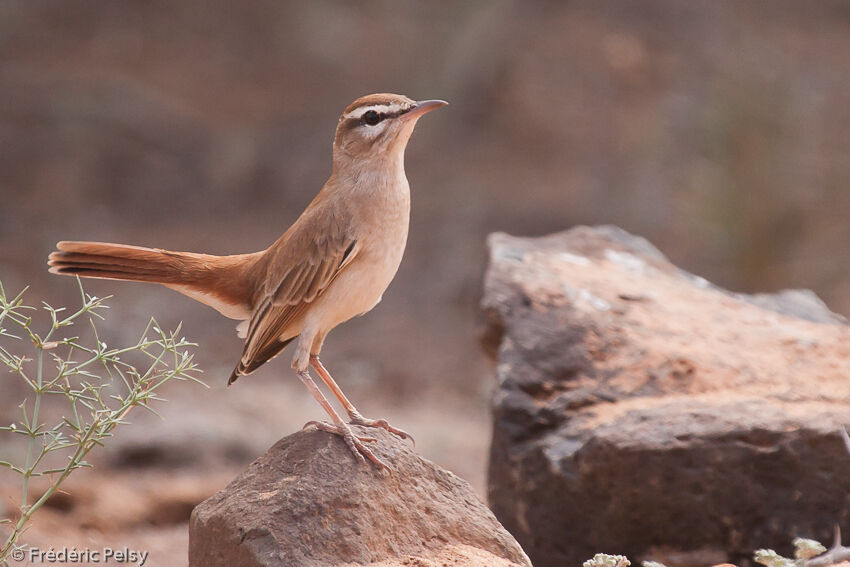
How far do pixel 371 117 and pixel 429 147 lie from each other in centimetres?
915

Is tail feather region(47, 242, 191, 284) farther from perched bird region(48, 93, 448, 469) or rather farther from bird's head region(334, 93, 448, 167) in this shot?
bird's head region(334, 93, 448, 167)

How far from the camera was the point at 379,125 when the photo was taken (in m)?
4.30

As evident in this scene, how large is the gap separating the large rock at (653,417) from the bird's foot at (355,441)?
121 cm

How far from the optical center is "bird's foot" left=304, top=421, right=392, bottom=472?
3.96m

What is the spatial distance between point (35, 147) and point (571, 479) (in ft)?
38.2

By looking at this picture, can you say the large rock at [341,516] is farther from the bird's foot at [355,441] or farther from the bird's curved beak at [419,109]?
the bird's curved beak at [419,109]

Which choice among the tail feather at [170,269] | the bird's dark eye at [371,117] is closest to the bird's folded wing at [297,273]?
the tail feather at [170,269]

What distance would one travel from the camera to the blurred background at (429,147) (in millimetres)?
11281

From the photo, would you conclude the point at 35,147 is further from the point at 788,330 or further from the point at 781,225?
the point at 788,330

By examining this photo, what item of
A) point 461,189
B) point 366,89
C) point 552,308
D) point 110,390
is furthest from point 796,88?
point 110,390

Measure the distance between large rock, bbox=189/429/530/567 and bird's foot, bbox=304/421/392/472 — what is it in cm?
3

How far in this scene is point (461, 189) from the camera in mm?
12945

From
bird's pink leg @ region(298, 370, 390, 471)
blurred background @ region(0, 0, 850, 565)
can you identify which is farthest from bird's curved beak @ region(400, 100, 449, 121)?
blurred background @ region(0, 0, 850, 565)

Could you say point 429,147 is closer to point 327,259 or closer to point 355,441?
point 327,259
